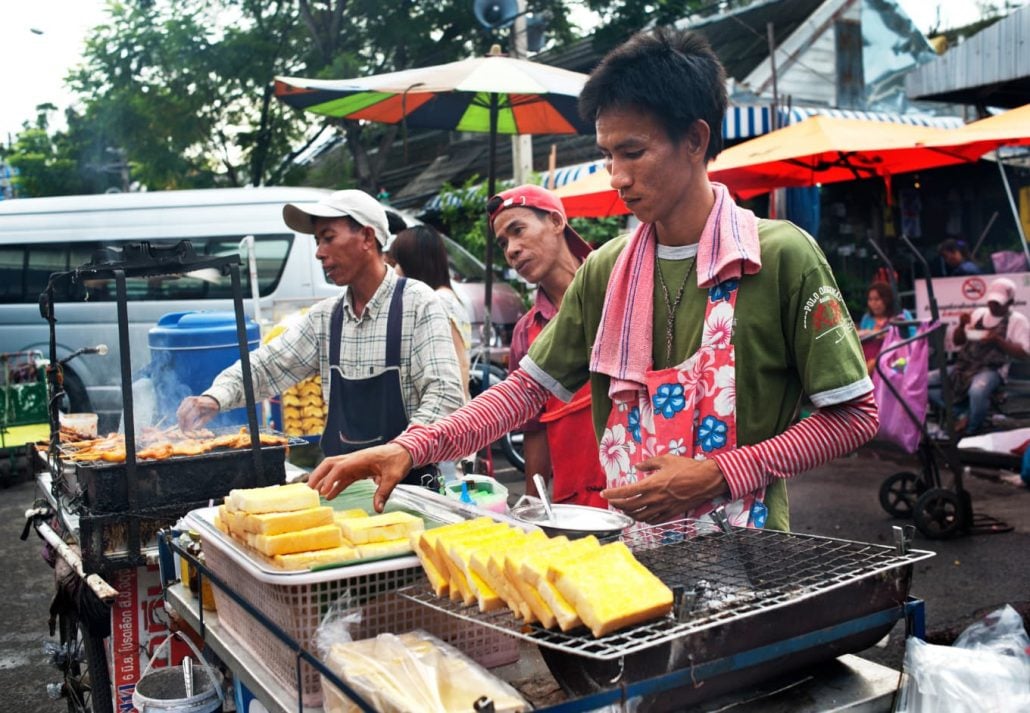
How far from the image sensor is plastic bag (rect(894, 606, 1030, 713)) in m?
1.62

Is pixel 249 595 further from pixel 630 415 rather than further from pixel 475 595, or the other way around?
pixel 630 415

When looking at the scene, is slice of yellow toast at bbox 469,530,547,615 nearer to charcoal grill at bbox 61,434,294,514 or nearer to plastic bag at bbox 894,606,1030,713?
plastic bag at bbox 894,606,1030,713

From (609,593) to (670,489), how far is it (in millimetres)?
525

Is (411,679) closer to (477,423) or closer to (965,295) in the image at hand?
(477,423)

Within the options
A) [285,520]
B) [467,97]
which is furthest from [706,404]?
[467,97]

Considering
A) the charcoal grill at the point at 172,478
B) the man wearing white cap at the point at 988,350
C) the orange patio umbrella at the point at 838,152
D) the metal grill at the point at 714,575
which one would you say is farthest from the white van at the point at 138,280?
the metal grill at the point at 714,575

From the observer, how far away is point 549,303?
3.72 m

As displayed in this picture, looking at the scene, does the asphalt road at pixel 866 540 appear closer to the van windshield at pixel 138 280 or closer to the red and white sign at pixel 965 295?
the red and white sign at pixel 965 295

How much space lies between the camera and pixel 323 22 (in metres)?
17.8

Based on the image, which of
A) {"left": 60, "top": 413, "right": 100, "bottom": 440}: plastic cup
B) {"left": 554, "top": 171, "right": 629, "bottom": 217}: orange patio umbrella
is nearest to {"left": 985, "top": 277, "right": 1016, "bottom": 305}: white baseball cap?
{"left": 554, "top": 171, "right": 629, "bottom": 217}: orange patio umbrella

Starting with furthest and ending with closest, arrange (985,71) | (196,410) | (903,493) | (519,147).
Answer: (519,147)
(985,71)
(903,493)
(196,410)

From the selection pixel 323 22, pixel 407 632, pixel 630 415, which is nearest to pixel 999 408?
pixel 630 415

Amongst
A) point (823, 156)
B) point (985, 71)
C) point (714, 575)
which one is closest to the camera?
point (714, 575)

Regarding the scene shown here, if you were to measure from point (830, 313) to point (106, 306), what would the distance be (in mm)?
10831
